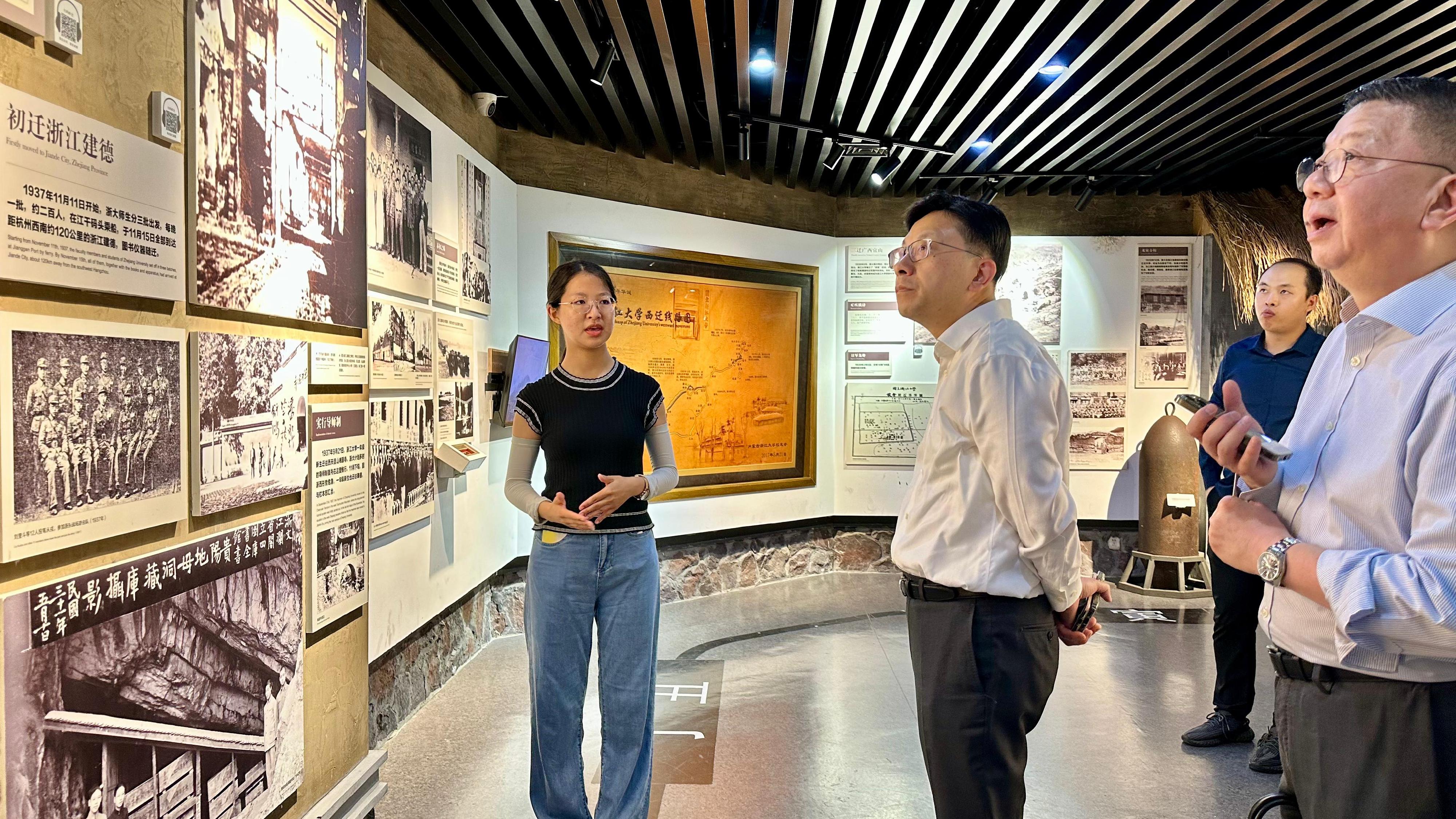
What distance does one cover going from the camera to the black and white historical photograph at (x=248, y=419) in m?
1.68

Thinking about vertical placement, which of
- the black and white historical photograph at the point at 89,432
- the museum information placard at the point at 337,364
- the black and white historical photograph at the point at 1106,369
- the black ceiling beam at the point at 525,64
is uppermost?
the black ceiling beam at the point at 525,64

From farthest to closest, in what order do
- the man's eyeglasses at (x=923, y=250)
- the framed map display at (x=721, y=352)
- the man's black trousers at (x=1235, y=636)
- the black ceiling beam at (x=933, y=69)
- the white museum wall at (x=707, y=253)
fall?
the framed map display at (x=721, y=352)
the white museum wall at (x=707, y=253)
the black ceiling beam at (x=933, y=69)
the man's black trousers at (x=1235, y=636)
the man's eyeglasses at (x=923, y=250)

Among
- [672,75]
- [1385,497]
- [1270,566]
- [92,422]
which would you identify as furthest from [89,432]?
[672,75]

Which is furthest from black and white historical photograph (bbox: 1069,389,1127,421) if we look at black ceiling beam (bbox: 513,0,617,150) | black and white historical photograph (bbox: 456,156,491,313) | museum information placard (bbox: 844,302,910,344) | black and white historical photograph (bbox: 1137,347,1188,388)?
black and white historical photograph (bbox: 456,156,491,313)

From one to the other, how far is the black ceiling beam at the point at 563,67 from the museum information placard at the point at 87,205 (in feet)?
7.93

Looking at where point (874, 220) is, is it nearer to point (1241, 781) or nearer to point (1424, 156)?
point (1241, 781)

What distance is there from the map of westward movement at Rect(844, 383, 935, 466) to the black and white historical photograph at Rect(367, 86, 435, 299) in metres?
4.24

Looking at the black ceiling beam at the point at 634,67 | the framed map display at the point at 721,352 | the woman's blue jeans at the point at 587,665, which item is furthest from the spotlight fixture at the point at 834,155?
the woman's blue jeans at the point at 587,665

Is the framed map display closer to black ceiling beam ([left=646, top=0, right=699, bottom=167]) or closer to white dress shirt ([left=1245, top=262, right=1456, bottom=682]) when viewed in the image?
black ceiling beam ([left=646, top=0, right=699, bottom=167])

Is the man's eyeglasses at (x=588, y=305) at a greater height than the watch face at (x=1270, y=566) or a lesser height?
greater

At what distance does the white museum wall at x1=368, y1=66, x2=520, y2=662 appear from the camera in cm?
346

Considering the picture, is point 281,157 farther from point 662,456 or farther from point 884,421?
point 884,421

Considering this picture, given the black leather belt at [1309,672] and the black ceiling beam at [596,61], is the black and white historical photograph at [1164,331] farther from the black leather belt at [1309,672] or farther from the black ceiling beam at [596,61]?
the black leather belt at [1309,672]

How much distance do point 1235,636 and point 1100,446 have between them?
4019mm
